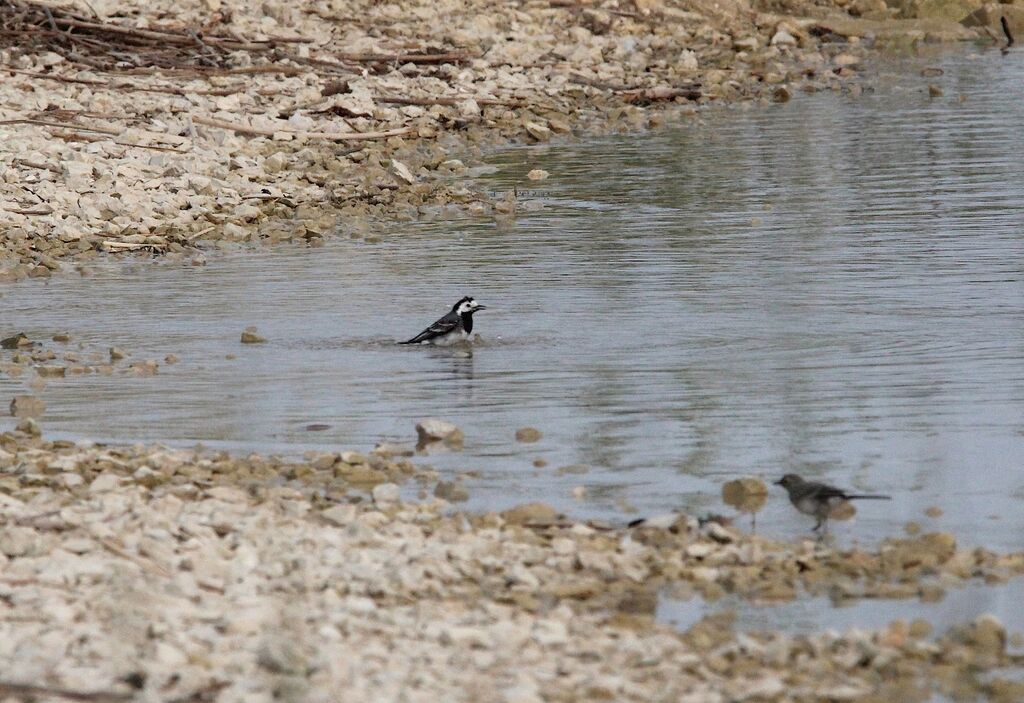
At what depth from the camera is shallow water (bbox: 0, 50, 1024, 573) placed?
33.8 feet

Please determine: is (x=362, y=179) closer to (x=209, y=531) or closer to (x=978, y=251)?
(x=978, y=251)

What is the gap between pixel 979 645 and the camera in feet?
23.6

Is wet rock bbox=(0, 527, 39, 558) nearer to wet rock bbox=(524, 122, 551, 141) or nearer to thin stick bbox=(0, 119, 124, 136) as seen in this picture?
thin stick bbox=(0, 119, 124, 136)

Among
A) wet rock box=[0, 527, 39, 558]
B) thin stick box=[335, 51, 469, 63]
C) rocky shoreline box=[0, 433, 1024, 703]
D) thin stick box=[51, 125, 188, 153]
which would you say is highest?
thin stick box=[335, 51, 469, 63]

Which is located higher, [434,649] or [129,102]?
[129,102]

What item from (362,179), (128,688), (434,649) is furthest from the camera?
(362,179)

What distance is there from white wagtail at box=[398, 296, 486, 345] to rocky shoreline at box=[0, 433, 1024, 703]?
Result: 4206 millimetres

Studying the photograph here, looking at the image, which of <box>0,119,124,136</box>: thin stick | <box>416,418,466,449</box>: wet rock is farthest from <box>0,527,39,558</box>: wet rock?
<box>0,119,124,136</box>: thin stick

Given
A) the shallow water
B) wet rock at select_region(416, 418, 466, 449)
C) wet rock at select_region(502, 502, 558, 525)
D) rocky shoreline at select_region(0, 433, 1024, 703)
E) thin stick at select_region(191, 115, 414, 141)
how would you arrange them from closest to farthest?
rocky shoreline at select_region(0, 433, 1024, 703) < wet rock at select_region(502, 502, 558, 525) < the shallow water < wet rock at select_region(416, 418, 466, 449) < thin stick at select_region(191, 115, 414, 141)

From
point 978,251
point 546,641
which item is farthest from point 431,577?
point 978,251

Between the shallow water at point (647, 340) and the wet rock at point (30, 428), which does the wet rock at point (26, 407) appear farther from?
the wet rock at point (30, 428)

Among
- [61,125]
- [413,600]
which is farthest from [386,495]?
[61,125]

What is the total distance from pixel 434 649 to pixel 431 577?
38.5 inches

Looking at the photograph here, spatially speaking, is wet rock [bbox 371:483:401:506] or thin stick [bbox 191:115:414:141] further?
thin stick [bbox 191:115:414:141]
